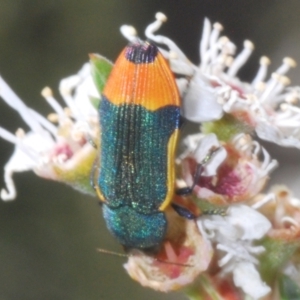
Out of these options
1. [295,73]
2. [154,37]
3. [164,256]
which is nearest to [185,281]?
[164,256]

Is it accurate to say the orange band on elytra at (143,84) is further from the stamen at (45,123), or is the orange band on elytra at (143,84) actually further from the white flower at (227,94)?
the stamen at (45,123)

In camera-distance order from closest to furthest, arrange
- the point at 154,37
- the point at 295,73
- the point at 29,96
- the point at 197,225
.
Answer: the point at 197,225 < the point at 154,37 < the point at 29,96 < the point at 295,73

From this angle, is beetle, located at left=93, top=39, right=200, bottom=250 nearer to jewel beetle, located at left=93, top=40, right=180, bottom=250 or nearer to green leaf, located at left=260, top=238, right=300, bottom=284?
jewel beetle, located at left=93, top=40, right=180, bottom=250

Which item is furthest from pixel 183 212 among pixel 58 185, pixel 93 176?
pixel 58 185

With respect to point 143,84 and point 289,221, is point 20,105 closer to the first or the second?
point 143,84

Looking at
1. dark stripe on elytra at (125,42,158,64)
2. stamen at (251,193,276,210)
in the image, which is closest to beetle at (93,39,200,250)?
dark stripe on elytra at (125,42,158,64)

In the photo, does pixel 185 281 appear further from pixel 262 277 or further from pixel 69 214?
pixel 69 214

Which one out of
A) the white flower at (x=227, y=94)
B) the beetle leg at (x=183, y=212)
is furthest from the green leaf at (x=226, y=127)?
the beetle leg at (x=183, y=212)
